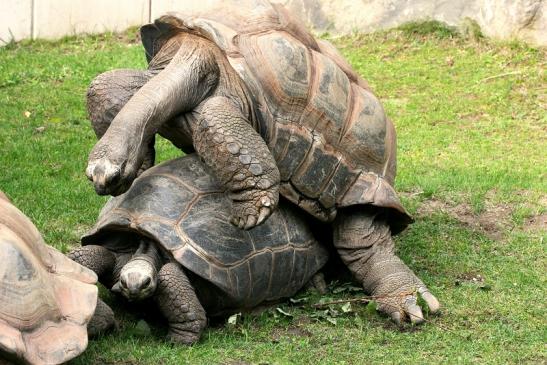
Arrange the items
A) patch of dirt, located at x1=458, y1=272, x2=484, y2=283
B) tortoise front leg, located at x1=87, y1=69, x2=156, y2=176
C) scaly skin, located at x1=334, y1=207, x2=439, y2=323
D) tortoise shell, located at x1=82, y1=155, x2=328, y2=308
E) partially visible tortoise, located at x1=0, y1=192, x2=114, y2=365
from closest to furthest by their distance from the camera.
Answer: partially visible tortoise, located at x1=0, y1=192, x2=114, y2=365, tortoise shell, located at x1=82, y1=155, x2=328, y2=308, tortoise front leg, located at x1=87, y1=69, x2=156, y2=176, scaly skin, located at x1=334, y1=207, x2=439, y2=323, patch of dirt, located at x1=458, y1=272, x2=484, y2=283

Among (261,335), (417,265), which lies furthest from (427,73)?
(261,335)

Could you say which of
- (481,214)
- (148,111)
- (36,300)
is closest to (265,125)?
(148,111)

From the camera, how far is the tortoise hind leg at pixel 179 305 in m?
4.81

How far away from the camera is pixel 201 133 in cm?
504

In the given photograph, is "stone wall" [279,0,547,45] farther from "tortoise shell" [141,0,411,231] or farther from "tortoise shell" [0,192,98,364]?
"tortoise shell" [0,192,98,364]

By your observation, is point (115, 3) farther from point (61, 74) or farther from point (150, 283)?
point (150, 283)

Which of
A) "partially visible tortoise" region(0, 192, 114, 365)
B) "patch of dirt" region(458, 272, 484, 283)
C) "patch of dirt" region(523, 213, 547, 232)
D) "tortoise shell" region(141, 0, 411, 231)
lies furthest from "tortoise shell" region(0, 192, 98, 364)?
"patch of dirt" region(523, 213, 547, 232)

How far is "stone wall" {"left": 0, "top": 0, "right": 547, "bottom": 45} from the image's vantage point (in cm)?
1046

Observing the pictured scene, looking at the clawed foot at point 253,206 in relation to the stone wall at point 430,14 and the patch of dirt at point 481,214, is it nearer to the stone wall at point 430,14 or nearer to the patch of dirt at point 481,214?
the patch of dirt at point 481,214

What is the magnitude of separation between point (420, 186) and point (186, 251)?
116 inches

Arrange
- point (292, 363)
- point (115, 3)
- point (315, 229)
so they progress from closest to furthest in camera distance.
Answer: point (292, 363) → point (315, 229) → point (115, 3)

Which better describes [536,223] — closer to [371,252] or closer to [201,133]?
[371,252]

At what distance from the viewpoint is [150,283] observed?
468cm

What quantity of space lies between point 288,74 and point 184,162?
2.32ft
